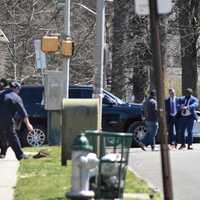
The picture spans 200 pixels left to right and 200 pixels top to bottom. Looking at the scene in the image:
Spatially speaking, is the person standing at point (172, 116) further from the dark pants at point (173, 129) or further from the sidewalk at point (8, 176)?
the sidewalk at point (8, 176)

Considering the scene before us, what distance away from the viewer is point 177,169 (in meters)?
15.0

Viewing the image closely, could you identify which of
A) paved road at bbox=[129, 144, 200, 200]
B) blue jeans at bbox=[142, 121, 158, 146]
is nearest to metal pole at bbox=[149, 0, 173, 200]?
paved road at bbox=[129, 144, 200, 200]

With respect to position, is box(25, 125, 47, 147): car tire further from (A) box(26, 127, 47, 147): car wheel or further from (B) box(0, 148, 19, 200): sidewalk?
(B) box(0, 148, 19, 200): sidewalk

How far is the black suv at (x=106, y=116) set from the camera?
22.3 metres

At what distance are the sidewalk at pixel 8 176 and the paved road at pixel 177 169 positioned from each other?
7.87 ft

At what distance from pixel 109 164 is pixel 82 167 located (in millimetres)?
515

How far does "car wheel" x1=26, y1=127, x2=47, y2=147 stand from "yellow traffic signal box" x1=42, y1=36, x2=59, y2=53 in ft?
8.10

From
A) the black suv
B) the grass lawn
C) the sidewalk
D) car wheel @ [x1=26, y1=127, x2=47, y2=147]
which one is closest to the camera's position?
the grass lawn

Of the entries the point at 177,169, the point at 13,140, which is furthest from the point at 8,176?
the point at 177,169

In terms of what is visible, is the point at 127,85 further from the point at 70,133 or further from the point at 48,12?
the point at 70,133

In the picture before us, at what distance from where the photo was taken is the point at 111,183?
876 centimetres

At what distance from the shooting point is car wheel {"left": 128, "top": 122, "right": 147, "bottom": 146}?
2223 cm

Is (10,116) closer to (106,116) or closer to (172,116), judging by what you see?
(172,116)

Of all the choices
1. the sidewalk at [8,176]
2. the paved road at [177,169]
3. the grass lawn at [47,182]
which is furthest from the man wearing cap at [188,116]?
the grass lawn at [47,182]
